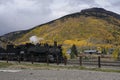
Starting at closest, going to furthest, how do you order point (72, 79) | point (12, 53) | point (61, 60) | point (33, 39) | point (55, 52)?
point (72, 79) < point (61, 60) < point (55, 52) < point (12, 53) < point (33, 39)

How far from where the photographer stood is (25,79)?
25875 mm

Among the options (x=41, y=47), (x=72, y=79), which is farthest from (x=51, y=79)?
(x=41, y=47)

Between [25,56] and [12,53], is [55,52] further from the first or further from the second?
[12,53]

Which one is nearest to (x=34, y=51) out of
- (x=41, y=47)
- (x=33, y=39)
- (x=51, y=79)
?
(x=41, y=47)

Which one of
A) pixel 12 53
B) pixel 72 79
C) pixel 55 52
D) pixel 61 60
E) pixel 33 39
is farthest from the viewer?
pixel 33 39

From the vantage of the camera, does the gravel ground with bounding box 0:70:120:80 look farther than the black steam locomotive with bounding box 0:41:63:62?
No

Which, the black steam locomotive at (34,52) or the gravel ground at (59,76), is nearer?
the gravel ground at (59,76)

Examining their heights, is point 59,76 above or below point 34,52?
below

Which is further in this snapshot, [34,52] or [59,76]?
[34,52]

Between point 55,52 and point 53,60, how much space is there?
4899mm

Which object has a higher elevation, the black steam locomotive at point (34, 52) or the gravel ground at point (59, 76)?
the black steam locomotive at point (34, 52)

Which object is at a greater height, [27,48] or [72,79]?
[27,48]

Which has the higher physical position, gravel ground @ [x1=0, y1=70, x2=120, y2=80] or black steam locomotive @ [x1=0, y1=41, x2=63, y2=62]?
black steam locomotive @ [x1=0, y1=41, x2=63, y2=62]

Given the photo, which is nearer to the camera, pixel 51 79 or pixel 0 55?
pixel 51 79
